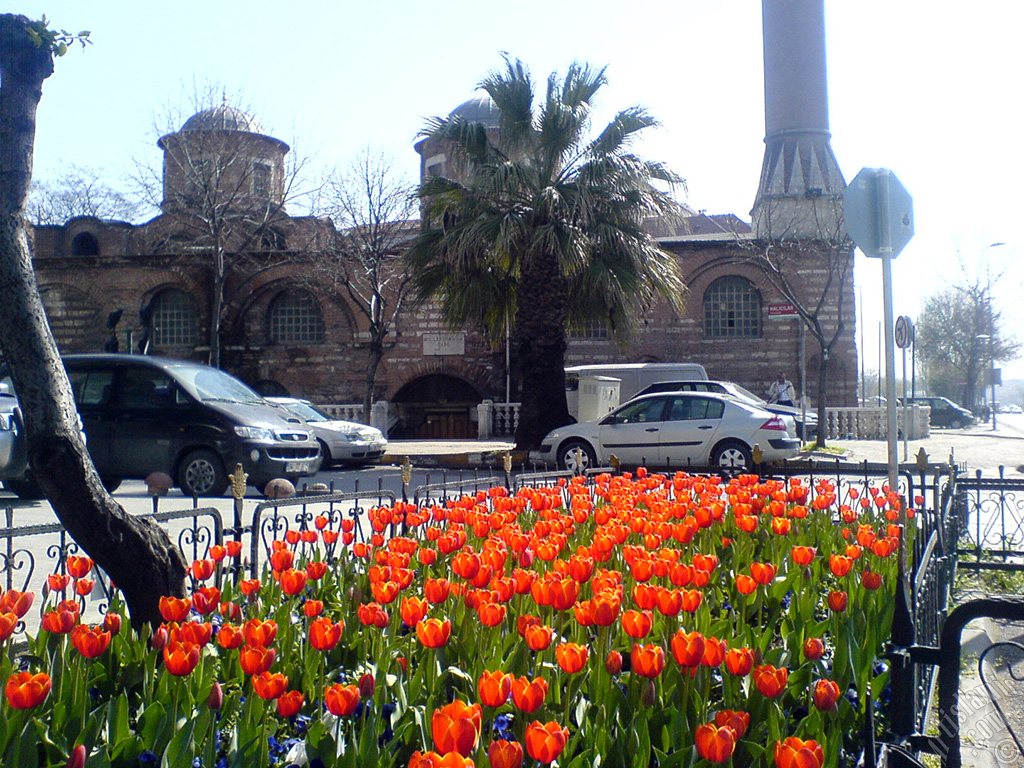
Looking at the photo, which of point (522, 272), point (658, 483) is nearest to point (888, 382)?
point (658, 483)

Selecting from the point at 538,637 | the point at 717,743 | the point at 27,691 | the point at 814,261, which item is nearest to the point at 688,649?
the point at 538,637

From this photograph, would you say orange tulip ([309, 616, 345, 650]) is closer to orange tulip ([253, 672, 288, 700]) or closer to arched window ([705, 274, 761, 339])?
orange tulip ([253, 672, 288, 700])

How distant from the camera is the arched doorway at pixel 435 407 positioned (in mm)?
30403

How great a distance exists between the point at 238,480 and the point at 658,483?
2.92 m

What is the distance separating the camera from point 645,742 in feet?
6.66

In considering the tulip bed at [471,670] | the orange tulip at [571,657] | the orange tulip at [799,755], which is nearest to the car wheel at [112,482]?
the tulip bed at [471,670]

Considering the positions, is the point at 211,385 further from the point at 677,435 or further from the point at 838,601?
the point at 838,601

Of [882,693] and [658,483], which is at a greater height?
[658,483]

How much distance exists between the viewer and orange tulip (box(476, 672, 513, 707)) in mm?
2033

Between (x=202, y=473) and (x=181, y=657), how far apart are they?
9319mm

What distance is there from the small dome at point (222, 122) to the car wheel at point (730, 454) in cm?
2240

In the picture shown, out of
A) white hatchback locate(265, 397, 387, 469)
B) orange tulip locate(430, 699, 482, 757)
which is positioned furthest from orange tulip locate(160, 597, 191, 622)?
white hatchback locate(265, 397, 387, 469)

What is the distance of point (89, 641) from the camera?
2.60 meters

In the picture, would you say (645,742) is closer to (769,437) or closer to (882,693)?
(882,693)
